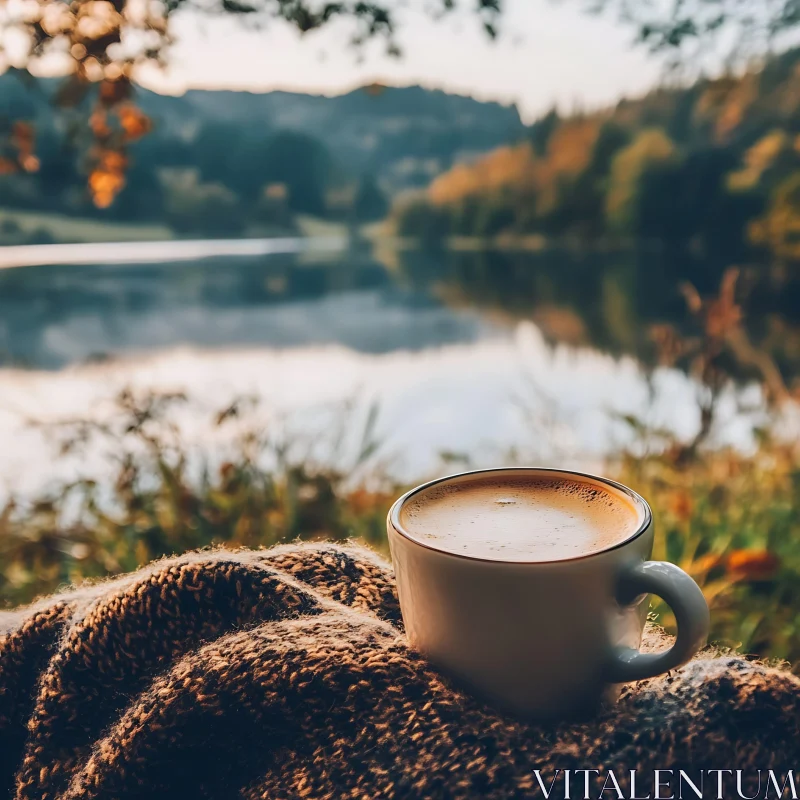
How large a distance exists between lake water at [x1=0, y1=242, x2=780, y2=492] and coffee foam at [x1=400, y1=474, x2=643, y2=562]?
1.53 meters

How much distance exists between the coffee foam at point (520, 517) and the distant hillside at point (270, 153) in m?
4.34

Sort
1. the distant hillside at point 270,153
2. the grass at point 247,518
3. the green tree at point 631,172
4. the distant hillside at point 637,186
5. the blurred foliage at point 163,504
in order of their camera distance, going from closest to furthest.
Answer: the grass at point 247,518 < the blurred foliage at point 163,504 < the distant hillside at point 270,153 < the distant hillside at point 637,186 < the green tree at point 631,172

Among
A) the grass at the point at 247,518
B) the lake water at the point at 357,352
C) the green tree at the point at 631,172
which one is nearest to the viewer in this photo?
the grass at the point at 247,518

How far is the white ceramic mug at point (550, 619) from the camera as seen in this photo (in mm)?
490

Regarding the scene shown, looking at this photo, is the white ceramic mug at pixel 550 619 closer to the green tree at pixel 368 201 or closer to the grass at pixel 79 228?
the grass at pixel 79 228

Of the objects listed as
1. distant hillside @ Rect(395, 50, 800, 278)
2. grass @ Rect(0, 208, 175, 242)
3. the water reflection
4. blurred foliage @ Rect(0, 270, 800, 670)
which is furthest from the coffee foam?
distant hillside @ Rect(395, 50, 800, 278)

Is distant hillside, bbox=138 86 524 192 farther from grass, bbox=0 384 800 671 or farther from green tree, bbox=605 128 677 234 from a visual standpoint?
grass, bbox=0 384 800 671

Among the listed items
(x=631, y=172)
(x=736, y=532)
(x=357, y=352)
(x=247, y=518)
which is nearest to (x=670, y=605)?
(x=247, y=518)

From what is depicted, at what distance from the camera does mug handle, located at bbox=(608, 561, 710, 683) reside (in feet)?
1.63

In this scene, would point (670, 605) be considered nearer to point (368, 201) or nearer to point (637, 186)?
point (368, 201)

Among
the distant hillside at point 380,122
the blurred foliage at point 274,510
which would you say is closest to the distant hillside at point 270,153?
the distant hillside at point 380,122

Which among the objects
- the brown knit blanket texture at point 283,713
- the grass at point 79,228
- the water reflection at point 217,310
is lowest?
the water reflection at point 217,310

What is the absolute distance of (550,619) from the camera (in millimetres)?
496

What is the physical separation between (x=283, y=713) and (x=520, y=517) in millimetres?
251
